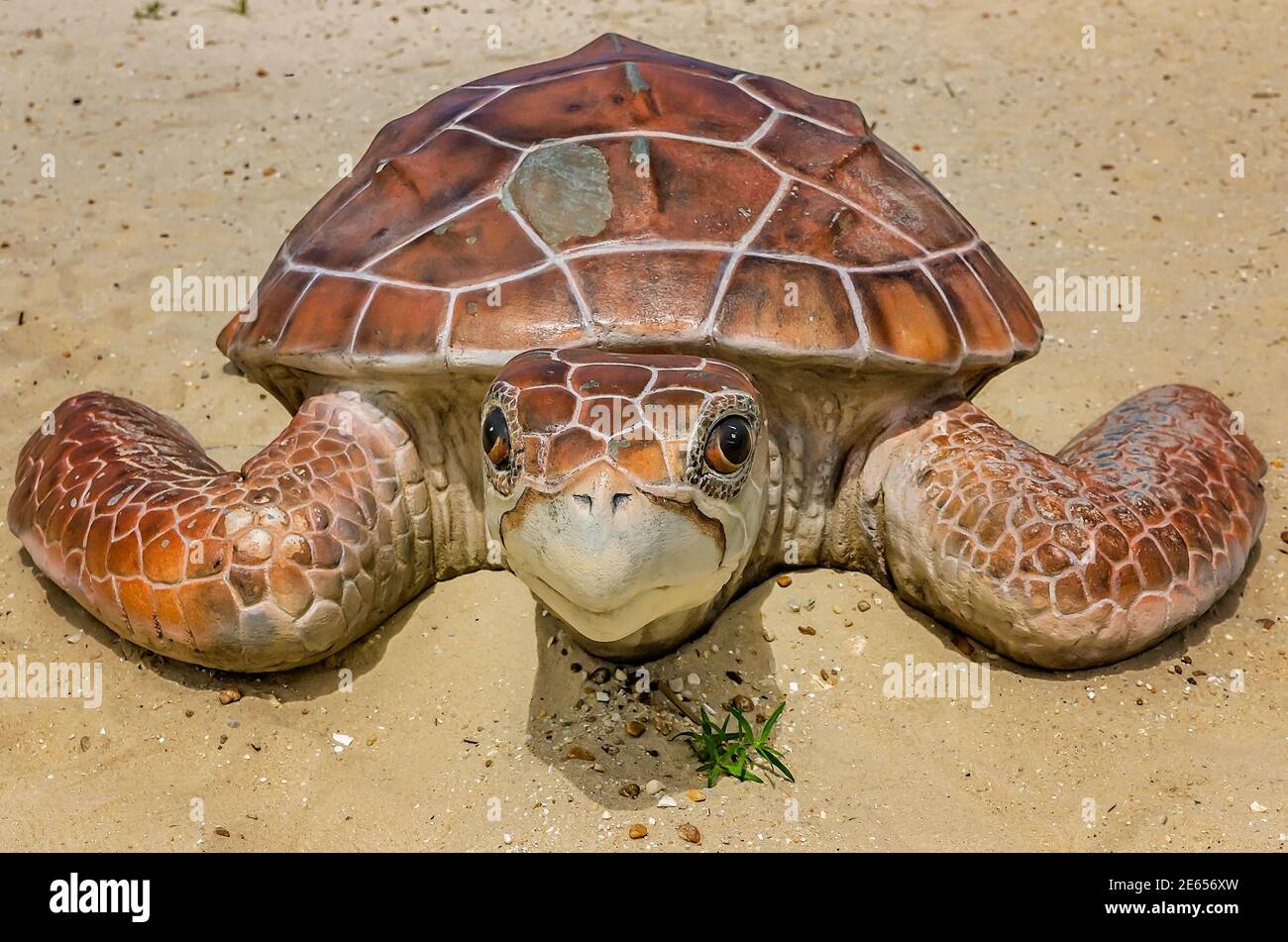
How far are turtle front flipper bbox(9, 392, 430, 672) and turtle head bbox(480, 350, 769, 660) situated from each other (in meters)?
0.82

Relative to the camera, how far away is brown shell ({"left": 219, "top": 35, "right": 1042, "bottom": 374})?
3.20 m

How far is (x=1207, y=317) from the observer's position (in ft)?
17.2

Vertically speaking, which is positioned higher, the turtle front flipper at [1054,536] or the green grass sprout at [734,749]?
the turtle front flipper at [1054,536]

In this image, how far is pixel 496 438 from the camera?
103 inches

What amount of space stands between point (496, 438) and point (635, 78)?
5.64 ft

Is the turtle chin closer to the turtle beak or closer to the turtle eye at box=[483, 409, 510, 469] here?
the turtle beak

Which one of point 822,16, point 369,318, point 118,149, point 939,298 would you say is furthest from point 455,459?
point 822,16

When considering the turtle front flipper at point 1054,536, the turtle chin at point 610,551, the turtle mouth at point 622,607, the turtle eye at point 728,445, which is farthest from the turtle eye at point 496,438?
the turtle front flipper at point 1054,536

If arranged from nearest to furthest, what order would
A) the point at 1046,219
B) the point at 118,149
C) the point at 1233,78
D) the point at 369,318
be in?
the point at 369,318 < the point at 1046,219 < the point at 118,149 < the point at 1233,78

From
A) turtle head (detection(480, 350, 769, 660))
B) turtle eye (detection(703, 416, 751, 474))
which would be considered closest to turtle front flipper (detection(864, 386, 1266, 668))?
turtle head (detection(480, 350, 769, 660))

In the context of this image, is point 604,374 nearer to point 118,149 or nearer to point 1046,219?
point 1046,219

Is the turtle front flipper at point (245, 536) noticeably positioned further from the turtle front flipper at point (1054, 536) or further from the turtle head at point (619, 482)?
the turtle front flipper at point (1054, 536)

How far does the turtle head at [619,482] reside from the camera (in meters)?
2.43
